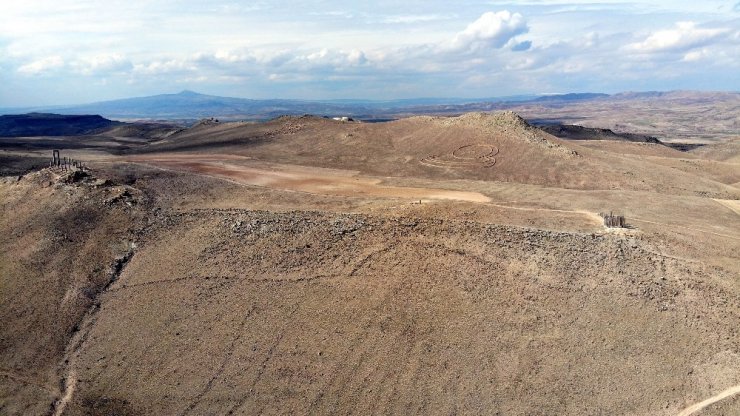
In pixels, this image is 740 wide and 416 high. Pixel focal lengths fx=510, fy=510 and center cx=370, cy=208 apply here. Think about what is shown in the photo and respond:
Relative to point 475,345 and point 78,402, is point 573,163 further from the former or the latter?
point 78,402

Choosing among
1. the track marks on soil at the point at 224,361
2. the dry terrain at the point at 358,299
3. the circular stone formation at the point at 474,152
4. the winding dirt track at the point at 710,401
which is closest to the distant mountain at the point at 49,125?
the circular stone formation at the point at 474,152

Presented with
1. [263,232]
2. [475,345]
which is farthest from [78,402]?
[475,345]

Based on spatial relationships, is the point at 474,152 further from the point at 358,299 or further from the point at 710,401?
the point at 710,401

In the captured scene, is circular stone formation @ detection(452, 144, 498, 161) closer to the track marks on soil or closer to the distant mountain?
the track marks on soil

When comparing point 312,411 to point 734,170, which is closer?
point 312,411

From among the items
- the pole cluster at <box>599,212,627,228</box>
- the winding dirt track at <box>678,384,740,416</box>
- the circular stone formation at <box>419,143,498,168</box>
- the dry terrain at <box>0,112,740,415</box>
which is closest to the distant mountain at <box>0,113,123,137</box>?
the circular stone formation at <box>419,143,498,168</box>

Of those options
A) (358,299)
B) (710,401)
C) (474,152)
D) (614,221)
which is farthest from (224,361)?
(474,152)

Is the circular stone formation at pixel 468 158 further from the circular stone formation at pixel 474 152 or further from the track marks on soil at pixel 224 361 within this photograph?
the track marks on soil at pixel 224 361
